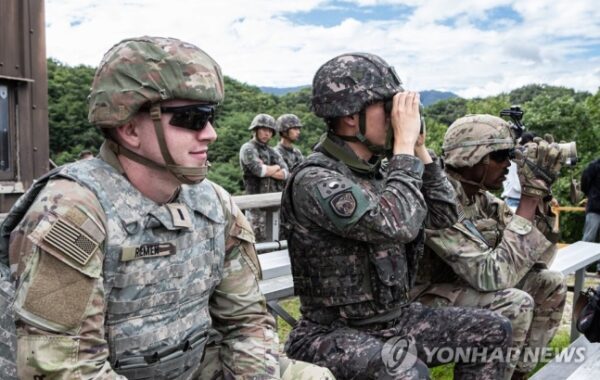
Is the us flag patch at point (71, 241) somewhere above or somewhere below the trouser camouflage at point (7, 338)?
above

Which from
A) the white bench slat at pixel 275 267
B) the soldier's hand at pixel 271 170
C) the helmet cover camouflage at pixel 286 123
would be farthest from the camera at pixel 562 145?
the helmet cover camouflage at pixel 286 123

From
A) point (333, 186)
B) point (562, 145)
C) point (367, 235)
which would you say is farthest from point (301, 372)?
point (562, 145)

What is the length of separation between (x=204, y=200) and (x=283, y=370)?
2.06 feet

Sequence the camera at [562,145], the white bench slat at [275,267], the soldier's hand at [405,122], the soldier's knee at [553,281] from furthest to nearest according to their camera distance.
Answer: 1. the soldier's knee at [553,281]
2. the white bench slat at [275,267]
3. the camera at [562,145]
4. the soldier's hand at [405,122]

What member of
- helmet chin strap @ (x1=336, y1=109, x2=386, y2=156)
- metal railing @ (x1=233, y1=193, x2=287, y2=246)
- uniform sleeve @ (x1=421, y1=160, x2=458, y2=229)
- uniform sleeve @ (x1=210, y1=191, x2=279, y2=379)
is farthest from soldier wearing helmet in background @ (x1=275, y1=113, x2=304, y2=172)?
uniform sleeve @ (x1=210, y1=191, x2=279, y2=379)

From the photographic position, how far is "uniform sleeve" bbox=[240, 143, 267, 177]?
9398mm

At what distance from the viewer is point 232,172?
17.8 meters

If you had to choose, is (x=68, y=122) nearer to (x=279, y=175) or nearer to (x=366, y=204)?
(x=279, y=175)

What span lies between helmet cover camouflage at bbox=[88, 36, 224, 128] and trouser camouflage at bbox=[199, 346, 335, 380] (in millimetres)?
858

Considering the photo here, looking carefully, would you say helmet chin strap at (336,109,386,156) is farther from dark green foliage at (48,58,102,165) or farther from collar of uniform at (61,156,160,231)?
dark green foliage at (48,58,102,165)

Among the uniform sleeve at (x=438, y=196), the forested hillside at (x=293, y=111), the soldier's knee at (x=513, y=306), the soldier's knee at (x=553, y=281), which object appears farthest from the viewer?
the forested hillside at (x=293, y=111)

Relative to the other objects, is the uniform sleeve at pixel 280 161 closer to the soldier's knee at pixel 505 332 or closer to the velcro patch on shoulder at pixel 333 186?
the soldier's knee at pixel 505 332

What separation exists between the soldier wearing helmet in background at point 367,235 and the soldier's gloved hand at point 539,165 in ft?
1.77

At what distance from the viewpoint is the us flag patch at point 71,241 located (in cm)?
161
